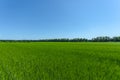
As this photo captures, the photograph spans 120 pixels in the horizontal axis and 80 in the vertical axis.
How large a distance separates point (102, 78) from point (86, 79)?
0.46 metres

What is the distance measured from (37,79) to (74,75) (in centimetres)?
109

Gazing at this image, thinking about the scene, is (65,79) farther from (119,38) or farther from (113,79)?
(119,38)

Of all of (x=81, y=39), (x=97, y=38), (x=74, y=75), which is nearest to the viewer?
(x=74, y=75)

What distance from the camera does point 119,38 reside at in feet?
294

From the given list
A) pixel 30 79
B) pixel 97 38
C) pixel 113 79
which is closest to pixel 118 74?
pixel 113 79

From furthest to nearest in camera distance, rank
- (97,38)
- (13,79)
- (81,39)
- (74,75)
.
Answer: (81,39), (97,38), (74,75), (13,79)

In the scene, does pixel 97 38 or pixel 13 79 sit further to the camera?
pixel 97 38

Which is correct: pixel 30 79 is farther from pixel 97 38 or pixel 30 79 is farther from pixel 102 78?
pixel 97 38

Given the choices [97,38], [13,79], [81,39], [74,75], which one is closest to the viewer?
[13,79]

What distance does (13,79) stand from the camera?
531cm

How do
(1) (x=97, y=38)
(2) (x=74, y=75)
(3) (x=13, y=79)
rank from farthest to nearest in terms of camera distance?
(1) (x=97, y=38) < (2) (x=74, y=75) < (3) (x=13, y=79)

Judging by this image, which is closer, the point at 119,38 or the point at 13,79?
the point at 13,79

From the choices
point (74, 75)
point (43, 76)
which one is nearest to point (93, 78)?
point (74, 75)

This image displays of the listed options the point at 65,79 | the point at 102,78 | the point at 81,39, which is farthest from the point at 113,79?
the point at 81,39
